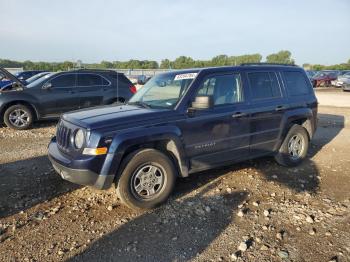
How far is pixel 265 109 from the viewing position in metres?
5.40

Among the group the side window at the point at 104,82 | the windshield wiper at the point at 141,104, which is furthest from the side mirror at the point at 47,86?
the windshield wiper at the point at 141,104

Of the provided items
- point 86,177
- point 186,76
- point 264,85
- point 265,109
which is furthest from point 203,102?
point 86,177

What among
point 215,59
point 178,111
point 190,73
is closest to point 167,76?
point 190,73

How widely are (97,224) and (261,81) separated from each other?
3.40 metres

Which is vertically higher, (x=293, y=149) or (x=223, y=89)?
(x=223, y=89)

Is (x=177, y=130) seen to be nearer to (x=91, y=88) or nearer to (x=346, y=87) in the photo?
(x=91, y=88)

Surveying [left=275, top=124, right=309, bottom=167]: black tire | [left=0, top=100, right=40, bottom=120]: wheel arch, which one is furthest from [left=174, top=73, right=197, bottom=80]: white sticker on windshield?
[left=0, top=100, right=40, bottom=120]: wheel arch

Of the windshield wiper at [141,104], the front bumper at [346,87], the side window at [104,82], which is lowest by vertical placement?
the front bumper at [346,87]

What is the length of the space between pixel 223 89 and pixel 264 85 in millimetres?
941

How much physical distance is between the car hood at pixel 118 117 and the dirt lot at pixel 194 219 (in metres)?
1.13

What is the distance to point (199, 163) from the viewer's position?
15.5ft

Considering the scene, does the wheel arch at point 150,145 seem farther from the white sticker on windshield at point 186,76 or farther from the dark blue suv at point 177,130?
the white sticker on windshield at point 186,76

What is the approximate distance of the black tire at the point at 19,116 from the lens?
30.7 ft

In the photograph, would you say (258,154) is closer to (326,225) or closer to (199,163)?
(199,163)
